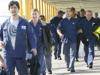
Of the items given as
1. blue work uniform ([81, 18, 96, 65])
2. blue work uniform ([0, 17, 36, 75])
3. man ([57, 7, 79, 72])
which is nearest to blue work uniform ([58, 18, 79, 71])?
man ([57, 7, 79, 72])

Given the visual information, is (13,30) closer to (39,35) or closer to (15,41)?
(15,41)

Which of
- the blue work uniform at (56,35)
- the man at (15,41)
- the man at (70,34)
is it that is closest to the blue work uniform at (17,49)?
the man at (15,41)

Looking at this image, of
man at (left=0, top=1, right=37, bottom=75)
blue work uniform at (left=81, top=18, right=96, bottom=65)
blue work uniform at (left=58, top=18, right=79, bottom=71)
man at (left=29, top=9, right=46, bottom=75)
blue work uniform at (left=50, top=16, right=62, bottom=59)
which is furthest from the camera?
blue work uniform at (left=50, top=16, right=62, bottom=59)

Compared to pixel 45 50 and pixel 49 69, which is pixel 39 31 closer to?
pixel 45 50

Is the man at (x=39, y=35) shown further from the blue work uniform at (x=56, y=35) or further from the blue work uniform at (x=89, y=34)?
the blue work uniform at (x=56, y=35)

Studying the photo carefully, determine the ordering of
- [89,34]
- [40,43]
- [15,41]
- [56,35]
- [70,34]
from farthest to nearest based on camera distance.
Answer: [56,35] → [89,34] → [70,34] → [40,43] → [15,41]

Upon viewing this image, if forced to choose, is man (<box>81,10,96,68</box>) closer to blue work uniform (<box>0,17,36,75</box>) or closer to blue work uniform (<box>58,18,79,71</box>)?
blue work uniform (<box>58,18,79,71</box>)

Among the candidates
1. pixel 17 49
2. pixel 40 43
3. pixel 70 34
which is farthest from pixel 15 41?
pixel 70 34

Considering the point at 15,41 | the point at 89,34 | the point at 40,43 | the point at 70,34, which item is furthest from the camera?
the point at 89,34

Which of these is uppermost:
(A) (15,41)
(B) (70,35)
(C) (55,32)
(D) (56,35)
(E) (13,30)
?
(E) (13,30)

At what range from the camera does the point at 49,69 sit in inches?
569

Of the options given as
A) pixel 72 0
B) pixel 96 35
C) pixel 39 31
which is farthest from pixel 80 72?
pixel 72 0

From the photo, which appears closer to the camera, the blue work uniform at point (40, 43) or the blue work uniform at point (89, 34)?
the blue work uniform at point (40, 43)

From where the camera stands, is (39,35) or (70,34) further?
(70,34)
